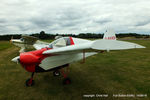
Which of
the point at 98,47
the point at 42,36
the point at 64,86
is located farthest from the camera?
the point at 42,36

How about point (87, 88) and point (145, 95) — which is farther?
point (87, 88)

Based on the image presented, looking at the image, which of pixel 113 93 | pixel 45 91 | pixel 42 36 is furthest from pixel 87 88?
pixel 42 36

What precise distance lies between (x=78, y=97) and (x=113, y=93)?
1.24 m

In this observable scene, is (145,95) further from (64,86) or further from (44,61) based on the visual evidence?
(44,61)

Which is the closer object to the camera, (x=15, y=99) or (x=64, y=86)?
(x=15, y=99)

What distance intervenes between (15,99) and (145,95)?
429 cm

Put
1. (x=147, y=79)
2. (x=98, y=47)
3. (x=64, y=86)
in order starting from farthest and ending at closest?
(x=147, y=79) → (x=64, y=86) → (x=98, y=47)

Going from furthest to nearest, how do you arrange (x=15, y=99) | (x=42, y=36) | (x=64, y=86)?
(x=42, y=36) < (x=64, y=86) < (x=15, y=99)

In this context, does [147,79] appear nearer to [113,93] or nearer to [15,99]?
[113,93]

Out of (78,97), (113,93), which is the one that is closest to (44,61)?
(78,97)

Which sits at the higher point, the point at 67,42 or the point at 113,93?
the point at 67,42

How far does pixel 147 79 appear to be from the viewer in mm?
4434

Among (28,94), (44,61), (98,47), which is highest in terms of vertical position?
(98,47)

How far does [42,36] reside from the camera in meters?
76.4
